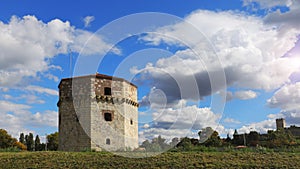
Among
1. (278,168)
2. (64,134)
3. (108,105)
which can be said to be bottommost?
(278,168)

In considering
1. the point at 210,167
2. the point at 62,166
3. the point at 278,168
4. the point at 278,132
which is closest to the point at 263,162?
the point at 278,168

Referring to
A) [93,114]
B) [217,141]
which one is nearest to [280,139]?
[217,141]

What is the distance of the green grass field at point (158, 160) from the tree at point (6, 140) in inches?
1636

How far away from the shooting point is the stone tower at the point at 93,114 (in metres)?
31.6

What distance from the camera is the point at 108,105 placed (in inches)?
1292

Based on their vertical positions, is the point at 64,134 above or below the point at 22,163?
above

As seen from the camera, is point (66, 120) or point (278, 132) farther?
point (278, 132)

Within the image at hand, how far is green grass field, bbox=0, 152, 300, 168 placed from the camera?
73.4ft

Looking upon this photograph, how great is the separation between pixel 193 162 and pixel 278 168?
5.15 metres

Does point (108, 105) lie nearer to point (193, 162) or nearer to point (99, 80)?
point (99, 80)

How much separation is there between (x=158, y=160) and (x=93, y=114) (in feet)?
34.4

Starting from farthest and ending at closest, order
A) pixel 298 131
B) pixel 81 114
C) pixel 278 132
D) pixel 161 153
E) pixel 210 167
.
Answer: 1. pixel 298 131
2. pixel 278 132
3. pixel 81 114
4. pixel 161 153
5. pixel 210 167

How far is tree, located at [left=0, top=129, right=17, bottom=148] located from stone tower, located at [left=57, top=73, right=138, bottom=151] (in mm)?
35648

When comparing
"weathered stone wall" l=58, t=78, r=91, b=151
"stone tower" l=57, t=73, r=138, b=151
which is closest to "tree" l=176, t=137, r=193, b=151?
"stone tower" l=57, t=73, r=138, b=151
